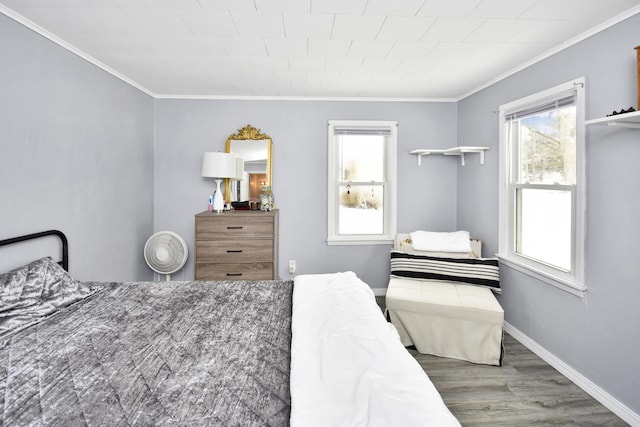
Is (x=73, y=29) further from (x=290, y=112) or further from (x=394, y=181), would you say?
(x=394, y=181)

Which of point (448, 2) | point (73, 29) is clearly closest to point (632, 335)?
point (448, 2)

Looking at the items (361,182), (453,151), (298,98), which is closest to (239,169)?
(298,98)

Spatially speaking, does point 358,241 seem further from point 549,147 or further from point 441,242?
point 549,147

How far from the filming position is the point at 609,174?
205 cm

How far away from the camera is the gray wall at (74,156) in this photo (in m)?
1.99

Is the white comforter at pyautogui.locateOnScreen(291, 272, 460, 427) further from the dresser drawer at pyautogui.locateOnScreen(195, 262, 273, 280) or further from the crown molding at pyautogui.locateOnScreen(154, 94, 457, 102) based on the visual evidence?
the crown molding at pyautogui.locateOnScreen(154, 94, 457, 102)

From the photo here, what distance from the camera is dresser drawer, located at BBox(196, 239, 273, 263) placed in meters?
3.15

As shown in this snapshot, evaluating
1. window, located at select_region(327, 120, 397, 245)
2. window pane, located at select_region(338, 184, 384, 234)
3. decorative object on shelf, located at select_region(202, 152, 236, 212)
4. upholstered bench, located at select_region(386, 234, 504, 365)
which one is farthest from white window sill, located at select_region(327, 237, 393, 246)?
decorative object on shelf, located at select_region(202, 152, 236, 212)

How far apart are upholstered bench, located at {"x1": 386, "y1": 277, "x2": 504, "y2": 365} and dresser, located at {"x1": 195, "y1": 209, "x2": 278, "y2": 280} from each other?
1.25 meters

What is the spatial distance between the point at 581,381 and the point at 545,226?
1.12 meters

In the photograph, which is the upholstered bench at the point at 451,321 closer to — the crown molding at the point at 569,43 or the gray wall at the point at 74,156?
the crown molding at the point at 569,43

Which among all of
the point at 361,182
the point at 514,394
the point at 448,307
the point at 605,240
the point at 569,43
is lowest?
the point at 514,394

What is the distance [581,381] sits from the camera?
2252mm

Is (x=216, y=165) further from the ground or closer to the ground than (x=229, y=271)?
further from the ground
